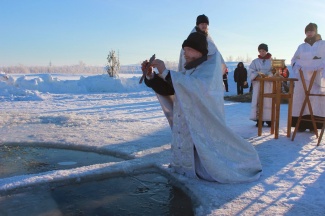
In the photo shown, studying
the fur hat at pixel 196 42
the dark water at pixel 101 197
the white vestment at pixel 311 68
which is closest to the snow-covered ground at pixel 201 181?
the dark water at pixel 101 197

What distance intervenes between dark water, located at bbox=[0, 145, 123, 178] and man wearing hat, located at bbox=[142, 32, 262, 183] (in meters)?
1.37

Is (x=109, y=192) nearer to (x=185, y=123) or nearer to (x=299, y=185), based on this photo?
(x=185, y=123)

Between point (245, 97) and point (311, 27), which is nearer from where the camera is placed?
point (311, 27)

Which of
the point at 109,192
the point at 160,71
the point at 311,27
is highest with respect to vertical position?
the point at 311,27

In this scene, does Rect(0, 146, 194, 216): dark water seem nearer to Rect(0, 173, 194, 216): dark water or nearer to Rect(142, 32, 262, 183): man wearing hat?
Rect(0, 173, 194, 216): dark water

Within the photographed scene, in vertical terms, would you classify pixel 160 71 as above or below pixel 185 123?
above

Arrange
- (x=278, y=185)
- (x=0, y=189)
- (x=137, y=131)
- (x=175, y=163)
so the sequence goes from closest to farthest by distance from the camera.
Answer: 1. (x=0, y=189)
2. (x=278, y=185)
3. (x=175, y=163)
4. (x=137, y=131)

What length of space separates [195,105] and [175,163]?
721 millimetres

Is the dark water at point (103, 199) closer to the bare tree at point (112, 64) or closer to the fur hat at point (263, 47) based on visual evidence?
the fur hat at point (263, 47)

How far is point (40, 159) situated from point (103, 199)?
1.89m

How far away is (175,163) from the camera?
3.90 meters

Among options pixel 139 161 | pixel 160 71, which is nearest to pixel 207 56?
pixel 160 71

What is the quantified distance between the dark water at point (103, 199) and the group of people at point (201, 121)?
0.39 meters

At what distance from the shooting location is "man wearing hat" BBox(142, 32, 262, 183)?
11.7 feet
